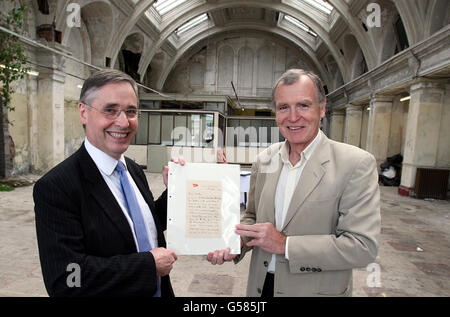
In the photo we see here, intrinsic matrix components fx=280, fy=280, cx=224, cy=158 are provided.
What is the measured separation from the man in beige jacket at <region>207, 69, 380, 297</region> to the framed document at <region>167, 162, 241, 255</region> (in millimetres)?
77

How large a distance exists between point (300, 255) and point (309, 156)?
1.94ft

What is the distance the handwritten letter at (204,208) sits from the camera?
A: 5.34 feet

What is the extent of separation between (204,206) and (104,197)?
0.55 metres

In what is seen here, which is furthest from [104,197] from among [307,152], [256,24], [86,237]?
[256,24]

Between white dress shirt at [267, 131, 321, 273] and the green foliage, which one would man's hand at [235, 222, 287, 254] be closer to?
white dress shirt at [267, 131, 321, 273]

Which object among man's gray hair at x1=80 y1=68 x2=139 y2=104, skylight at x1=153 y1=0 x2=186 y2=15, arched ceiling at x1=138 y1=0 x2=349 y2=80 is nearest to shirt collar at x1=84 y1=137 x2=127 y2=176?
man's gray hair at x1=80 y1=68 x2=139 y2=104

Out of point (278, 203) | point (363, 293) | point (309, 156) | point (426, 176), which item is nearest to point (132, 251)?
point (278, 203)

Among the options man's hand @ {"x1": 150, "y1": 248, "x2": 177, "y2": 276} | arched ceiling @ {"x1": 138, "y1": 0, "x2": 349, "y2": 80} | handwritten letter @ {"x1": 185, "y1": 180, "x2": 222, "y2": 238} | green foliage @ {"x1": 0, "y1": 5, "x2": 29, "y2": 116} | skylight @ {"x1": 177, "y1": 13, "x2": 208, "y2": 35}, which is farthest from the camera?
skylight @ {"x1": 177, "y1": 13, "x2": 208, "y2": 35}

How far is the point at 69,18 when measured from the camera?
11438 mm

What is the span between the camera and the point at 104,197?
1.47 m

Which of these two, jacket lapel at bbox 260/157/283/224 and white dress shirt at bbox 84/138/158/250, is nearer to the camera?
white dress shirt at bbox 84/138/158/250

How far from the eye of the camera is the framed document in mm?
1625

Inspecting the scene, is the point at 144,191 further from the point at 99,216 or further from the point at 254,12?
the point at 254,12
